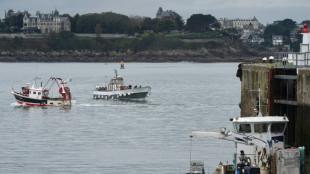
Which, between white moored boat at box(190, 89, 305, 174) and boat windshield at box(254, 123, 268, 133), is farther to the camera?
boat windshield at box(254, 123, 268, 133)

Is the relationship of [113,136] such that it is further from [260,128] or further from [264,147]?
[260,128]

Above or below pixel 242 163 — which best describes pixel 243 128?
above

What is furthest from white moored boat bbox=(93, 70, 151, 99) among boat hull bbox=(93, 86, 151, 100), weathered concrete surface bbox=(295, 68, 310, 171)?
weathered concrete surface bbox=(295, 68, 310, 171)

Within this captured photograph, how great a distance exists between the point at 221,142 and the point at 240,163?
82.2ft

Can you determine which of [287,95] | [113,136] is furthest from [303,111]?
[113,136]

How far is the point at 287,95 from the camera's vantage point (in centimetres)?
3550

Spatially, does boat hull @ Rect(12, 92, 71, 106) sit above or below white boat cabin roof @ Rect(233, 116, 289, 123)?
below

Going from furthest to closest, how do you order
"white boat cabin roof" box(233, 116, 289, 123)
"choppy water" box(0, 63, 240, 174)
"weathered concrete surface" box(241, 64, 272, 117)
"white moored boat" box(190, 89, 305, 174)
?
1. "choppy water" box(0, 63, 240, 174)
2. "weathered concrete surface" box(241, 64, 272, 117)
3. "white boat cabin roof" box(233, 116, 289, 123)
4. "white moored boat" box(190, 89, 305, 174)

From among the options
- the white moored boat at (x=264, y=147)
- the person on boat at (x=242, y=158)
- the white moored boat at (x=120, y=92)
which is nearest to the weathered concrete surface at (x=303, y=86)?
the white moored boat at (x=264, y=147)

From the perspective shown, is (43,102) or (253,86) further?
(43,102)

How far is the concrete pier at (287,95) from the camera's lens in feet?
106

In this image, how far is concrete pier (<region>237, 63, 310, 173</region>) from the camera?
1267 inches

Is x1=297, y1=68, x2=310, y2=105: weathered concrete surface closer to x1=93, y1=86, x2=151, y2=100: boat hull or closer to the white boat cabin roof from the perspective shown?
the white boat cabin roof

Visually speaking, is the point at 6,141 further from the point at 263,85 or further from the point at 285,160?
the point at 285,160
